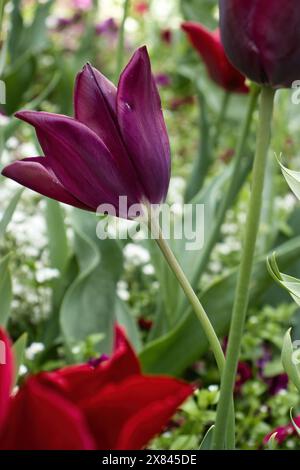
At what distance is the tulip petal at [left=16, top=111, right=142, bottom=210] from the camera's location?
411 mm

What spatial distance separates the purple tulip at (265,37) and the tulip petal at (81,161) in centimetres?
9

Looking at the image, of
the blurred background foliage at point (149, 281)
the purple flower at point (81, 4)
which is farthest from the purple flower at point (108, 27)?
the blurred background foliage at point (149, 281)

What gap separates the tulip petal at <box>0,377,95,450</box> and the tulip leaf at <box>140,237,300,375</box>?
1.73ft

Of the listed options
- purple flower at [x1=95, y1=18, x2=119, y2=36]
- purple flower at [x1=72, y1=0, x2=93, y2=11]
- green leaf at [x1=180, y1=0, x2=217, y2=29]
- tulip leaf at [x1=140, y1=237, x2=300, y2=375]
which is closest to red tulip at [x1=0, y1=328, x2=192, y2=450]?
tulip leaf at [x1=140, y1=237, x2=300, y2=375]

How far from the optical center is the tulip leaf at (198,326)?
884mm

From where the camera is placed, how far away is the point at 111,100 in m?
0.43

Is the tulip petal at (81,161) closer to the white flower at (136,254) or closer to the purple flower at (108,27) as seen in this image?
the white flower at (136,254)

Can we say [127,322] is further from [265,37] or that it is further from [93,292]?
[265,37]

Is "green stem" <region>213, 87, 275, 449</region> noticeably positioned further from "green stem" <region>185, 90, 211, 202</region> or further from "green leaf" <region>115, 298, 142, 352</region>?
"green stem" <region>185, 90, 211, 202</region>

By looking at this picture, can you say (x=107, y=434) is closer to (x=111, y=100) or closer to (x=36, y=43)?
(x=111, y=100)

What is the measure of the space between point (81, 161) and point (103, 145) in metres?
0.01

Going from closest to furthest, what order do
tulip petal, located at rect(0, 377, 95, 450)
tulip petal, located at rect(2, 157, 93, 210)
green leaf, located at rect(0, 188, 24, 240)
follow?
1. tulip petal, located at rect(0, 377, 95, 450)
2. tulip petal, located at rect(2, 157, 93, 210)
3. green leaf, located at rect(0, 188, 24, 240)

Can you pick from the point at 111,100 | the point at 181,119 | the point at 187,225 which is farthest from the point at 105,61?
the point at 111,100
